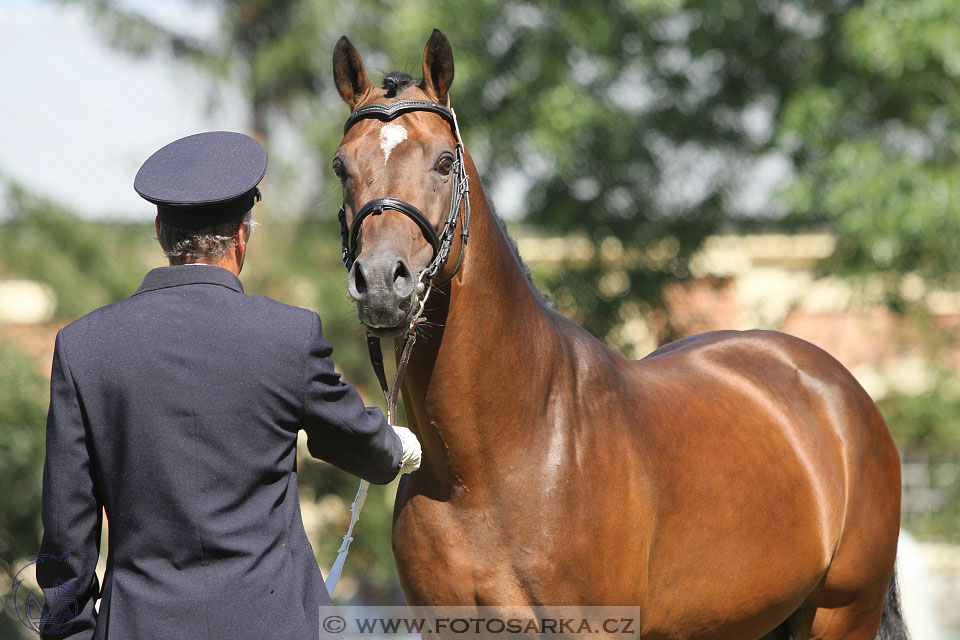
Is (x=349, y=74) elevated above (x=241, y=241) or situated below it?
above

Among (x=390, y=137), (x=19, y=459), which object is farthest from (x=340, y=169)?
(x=19, y=459)

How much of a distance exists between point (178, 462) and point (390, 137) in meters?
1.11

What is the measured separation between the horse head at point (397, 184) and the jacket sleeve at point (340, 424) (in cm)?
28

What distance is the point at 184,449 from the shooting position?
6.89 ft

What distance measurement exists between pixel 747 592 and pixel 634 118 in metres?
7.77

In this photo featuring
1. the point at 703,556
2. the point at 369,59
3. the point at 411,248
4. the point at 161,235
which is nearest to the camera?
the point at 161,235

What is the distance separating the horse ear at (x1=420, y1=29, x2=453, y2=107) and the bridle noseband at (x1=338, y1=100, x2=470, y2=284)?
0.07m

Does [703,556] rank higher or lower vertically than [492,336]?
lower

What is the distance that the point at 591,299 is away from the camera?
10.6 m

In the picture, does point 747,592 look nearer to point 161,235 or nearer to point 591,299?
point 161,235

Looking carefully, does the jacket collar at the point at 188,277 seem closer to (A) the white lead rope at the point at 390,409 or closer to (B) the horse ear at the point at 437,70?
(A) the white lead rope at the point at 390,409

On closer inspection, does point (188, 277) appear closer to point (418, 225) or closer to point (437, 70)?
point (418, 225)

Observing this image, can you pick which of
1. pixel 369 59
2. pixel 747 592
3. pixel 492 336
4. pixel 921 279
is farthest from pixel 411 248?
pixel 369 59

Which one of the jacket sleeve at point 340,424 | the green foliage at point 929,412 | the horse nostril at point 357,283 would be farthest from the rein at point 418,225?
the green foliage at point 929,412
